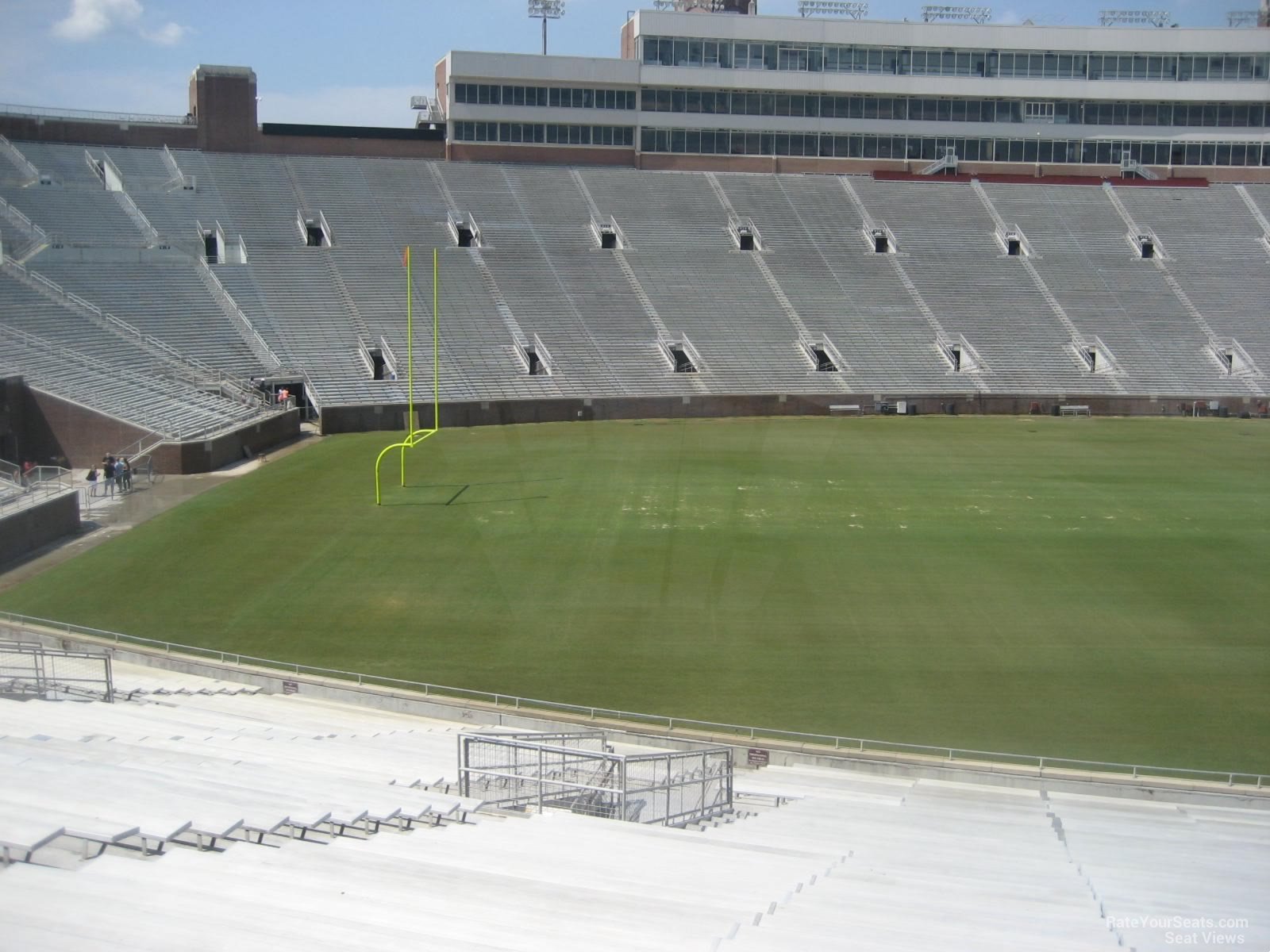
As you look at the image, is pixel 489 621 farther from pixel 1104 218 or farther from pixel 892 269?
pixel 1104 218

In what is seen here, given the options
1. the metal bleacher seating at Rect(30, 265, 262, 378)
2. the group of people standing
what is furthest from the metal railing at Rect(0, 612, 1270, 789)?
the metal bleacher seating at Rect(30, 265, 262, 378)

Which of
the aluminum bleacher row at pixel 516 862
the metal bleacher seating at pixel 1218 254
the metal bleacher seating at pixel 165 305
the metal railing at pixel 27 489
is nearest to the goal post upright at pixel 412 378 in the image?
the metal bleacher seating at pixel 165 305

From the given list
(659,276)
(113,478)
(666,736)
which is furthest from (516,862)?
(659,276)

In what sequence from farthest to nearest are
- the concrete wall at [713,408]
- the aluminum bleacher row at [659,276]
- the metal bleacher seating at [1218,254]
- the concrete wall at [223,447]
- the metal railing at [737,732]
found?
the metal bleacher seating at [1218,254]
the aluminum bleacher row at [659,276]
the concrete wall at [713,408]
the concrete wall at [223,447]
the metal railing at [737,732]

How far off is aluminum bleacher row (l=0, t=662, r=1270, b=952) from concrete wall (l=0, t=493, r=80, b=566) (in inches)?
447

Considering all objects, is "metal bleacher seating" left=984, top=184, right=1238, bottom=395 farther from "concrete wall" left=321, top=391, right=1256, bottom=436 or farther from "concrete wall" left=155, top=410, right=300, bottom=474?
"concrete wall" left=155, top=410, right=300, bottom=474

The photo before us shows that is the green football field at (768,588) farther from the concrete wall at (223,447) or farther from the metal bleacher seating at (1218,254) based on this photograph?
the metal bleacher seating at (1218,254)

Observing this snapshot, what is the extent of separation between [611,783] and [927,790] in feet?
11.4

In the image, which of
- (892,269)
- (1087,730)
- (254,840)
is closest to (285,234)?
(892,269)

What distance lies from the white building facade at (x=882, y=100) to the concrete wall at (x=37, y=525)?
104 ft

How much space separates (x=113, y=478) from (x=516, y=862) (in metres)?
23.2

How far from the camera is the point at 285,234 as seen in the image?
44.9 metres

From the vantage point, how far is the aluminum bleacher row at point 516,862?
6.16 m

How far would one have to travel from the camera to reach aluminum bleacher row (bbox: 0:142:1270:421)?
40.9 meters
